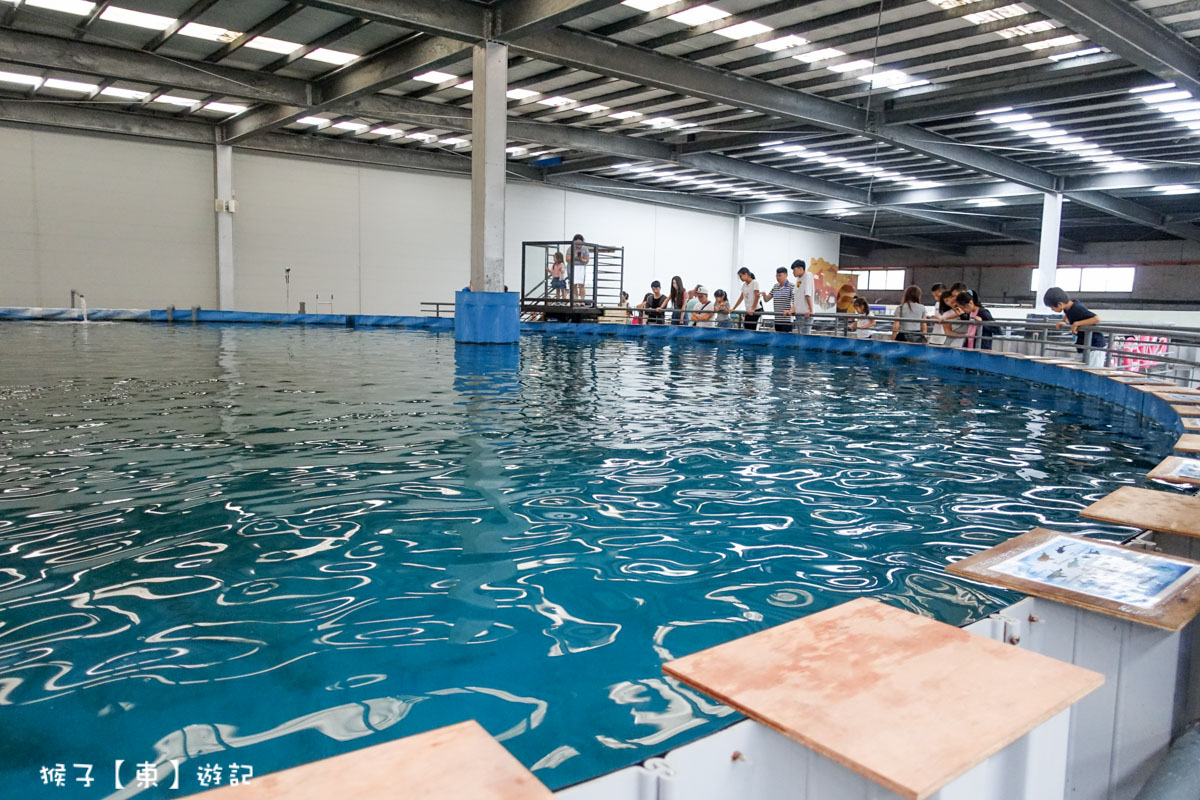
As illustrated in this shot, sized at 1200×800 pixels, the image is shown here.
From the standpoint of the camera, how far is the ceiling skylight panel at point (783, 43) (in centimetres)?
1305

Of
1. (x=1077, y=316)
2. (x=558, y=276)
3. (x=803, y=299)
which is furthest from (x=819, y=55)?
(x=558, y=276)

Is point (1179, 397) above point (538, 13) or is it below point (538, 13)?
below

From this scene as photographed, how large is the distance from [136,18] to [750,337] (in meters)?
13.1

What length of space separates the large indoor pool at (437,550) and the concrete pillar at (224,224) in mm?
15205

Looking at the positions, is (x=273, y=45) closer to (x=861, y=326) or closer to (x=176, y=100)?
(x=176, y=100)

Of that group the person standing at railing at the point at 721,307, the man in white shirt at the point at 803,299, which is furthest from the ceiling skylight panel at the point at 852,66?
the person standing at railing at the point at 721,307

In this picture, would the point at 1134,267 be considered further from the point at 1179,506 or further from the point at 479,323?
the point at 1179,506

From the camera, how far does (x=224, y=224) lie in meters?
21.0

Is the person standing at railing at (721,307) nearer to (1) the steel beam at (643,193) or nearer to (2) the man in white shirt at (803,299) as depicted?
(2) the man in white shirt at (803,299)

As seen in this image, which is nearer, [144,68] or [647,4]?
[647,4]

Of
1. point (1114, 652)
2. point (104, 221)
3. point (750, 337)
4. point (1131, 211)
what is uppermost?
point (1131, 211)

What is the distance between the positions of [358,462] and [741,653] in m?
3.43

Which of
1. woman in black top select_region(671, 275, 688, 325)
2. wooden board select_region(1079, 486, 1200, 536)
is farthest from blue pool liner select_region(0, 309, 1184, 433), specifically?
wooden board select_region(1079, 486, 1200, 536)

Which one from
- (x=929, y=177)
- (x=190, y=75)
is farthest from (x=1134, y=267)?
(x=190, y=75)
